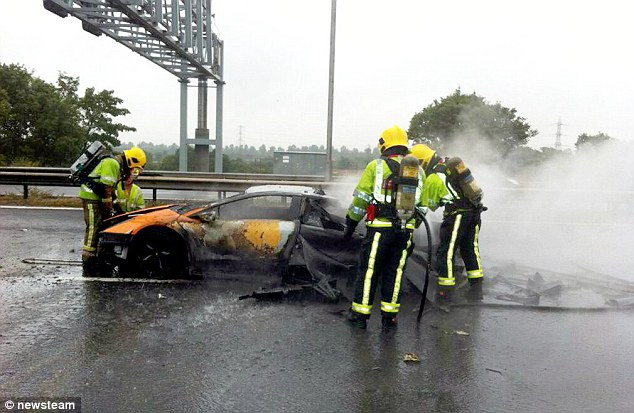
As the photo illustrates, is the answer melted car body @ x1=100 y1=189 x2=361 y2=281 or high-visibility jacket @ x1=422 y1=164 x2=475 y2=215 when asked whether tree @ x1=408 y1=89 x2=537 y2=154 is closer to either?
high-visibility jacket @ x1=422 y1=164 x2=475 y2=215

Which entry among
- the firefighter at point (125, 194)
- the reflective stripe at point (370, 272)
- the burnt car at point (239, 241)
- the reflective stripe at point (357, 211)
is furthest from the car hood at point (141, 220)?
the reflective stripe at point (370, 272)

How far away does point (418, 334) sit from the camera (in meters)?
4.30

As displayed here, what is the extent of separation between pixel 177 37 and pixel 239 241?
11330mm

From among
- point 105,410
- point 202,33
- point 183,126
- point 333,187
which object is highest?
point 202,33

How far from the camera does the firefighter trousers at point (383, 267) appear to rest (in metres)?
4.34

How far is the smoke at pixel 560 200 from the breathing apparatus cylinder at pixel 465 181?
325 cm

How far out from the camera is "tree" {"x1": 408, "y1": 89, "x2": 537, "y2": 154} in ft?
48.0

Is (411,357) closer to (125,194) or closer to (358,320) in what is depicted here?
(358,320)

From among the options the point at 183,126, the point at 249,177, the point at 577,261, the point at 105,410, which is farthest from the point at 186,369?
the point at 183,126

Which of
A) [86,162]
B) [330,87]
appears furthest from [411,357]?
[330,87]

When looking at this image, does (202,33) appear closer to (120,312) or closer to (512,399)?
(120,312)

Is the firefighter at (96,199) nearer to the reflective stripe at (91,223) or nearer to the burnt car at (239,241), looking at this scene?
the reflective stripe at (91,223)

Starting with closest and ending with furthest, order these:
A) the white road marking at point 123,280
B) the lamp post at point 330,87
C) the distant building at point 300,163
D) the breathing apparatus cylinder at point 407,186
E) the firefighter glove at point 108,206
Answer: the breathing apparatus cylinder at point 407,186
the white road marking at point 123,280
the firefighter glove at point 108,206
the lamp post at point 330,87
the distant building at point 300,163

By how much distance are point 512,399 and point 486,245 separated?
5754mm
